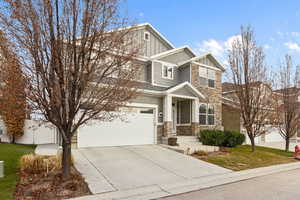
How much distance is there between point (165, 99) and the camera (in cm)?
1455

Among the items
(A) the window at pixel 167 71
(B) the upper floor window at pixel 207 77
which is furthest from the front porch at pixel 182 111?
(B) the upper floor window at pixel 207 77

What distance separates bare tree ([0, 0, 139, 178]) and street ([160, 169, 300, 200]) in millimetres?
3640

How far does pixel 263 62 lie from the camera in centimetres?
1338

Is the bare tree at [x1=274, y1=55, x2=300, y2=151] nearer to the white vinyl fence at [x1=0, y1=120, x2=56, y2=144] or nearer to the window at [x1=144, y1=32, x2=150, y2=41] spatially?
the window at [x1=144, y1=32, x2=150, y2=41]

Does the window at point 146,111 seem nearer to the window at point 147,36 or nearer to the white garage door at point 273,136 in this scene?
A: the window at point 147,36

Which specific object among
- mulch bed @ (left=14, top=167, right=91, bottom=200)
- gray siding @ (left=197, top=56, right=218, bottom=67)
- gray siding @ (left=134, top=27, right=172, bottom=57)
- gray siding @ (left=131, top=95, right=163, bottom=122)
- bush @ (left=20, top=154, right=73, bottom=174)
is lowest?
mulch bed @ (left=14, top=167, right=91, bottom=200)

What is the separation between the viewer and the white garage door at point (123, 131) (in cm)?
1146

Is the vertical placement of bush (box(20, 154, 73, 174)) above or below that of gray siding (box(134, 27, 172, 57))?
below

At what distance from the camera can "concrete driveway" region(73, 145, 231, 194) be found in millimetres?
6758

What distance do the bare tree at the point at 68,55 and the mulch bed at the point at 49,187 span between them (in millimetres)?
400

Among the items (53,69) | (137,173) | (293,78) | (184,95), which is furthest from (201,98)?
(53,69)

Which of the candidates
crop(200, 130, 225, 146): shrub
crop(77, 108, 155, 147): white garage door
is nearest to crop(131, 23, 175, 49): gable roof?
crop(77, 108, 155, 147): white garage door

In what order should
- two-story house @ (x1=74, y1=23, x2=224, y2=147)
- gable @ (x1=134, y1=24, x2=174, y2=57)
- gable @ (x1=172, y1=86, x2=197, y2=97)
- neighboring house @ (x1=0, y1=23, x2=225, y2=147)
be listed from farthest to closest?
gable @ (x1=134, y1=24, x2=174, y2=57)
gable @ (x1=172, y1=86, x2=197, y2=97)
two-story house @ (x1=74, y1=23, x2=224, y2=147)
neighboring house @ (x1=0, y1=23, x2=225, y2=147)

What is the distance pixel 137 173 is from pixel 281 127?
49.0 feet
